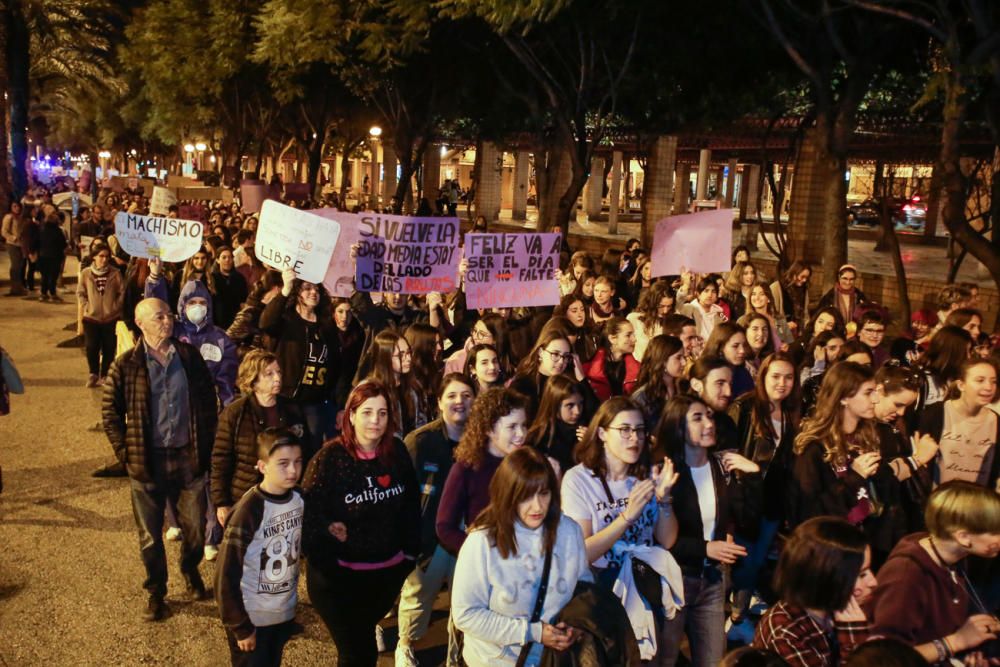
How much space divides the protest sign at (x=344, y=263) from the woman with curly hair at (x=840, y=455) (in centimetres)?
522

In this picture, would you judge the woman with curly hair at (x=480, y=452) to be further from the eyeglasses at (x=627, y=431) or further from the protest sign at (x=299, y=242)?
the protest sign at (x=299, y=242)

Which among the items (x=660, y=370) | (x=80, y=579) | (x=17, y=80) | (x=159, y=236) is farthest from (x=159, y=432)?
(x=17, y=80)

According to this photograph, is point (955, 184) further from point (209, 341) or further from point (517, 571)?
point (517, 571)

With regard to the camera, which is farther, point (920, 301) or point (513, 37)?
point (513, 37)

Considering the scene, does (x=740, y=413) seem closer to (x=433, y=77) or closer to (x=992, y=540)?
(x=992, y=540)

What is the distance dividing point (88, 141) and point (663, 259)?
279 ft

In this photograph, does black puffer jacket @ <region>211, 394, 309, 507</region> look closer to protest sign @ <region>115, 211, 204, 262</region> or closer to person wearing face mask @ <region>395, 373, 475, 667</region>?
person wearing face mask @ <region>395, 373, 475, 667</region>

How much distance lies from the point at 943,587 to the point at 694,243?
703 centimetres

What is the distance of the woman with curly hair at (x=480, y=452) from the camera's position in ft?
15.0

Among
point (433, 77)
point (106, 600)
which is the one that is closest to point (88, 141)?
point (433, 77)

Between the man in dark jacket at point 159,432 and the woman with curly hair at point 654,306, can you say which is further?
the woman with curly hair at point 654,306

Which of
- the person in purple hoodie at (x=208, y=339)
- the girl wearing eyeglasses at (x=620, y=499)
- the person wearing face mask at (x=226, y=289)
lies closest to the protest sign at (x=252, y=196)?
the person wearing face mask at (x=226, y=289)

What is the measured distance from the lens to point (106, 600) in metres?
5.85

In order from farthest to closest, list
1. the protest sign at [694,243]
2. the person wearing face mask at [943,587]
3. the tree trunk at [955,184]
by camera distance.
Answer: the tree trunk at [955,184]
the protest sign at [694,243]
the person wearing face mask at [943,587]
